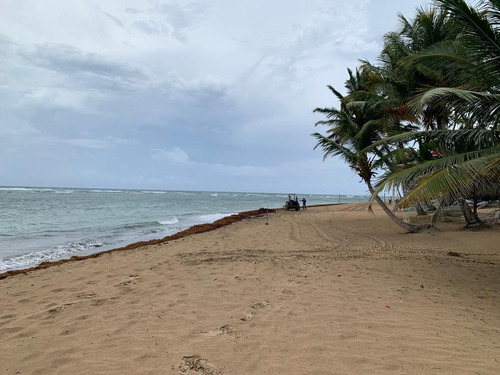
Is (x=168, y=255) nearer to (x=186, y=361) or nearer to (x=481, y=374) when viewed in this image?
(x=186, y=361)

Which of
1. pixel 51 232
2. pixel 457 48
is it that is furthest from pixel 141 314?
pixel 51 232

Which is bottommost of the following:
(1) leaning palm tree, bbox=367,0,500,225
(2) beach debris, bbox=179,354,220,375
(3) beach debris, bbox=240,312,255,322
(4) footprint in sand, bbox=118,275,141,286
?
(4) footprint in sand, bbox=118,275,141,286

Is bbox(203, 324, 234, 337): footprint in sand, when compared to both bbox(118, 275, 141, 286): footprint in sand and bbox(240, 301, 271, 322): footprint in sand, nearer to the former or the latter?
bbox(240, 301, 271, 322): footprint in sand

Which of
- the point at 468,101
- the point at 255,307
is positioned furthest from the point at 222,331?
the point at 468,101

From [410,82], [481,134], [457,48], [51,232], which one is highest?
[410,82]

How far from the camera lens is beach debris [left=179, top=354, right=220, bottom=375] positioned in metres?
2.96

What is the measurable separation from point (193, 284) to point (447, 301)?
4.28m

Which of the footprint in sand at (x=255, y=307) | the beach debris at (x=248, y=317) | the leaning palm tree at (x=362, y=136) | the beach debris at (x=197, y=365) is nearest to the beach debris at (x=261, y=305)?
the footprint in sand at (x=255, y=307)

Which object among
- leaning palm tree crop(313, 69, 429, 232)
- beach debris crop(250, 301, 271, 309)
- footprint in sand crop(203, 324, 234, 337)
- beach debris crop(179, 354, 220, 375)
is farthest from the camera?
leaning palm tree crop(313, 69, 429, 232)

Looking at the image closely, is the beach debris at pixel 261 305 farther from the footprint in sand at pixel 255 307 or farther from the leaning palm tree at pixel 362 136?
the leaning palm tree at pixel 362 136

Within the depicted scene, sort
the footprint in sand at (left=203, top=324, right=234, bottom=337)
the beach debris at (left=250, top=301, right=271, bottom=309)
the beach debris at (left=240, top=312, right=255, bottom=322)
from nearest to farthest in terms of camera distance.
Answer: the footprint in sand at (left=203, top=324, right=234, bottom=337)
the beach debris at (left=240, top=312, right=255, bottom=322)
the beach debris at (left=250, top=301, right=271, bottom=309)

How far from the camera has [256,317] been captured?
4289 mm

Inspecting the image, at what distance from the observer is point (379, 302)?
15.9 ft

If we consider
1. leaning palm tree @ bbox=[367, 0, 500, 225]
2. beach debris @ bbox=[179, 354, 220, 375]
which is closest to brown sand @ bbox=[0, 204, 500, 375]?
beach debris @ bbox=[179, 354, 220, 375]
